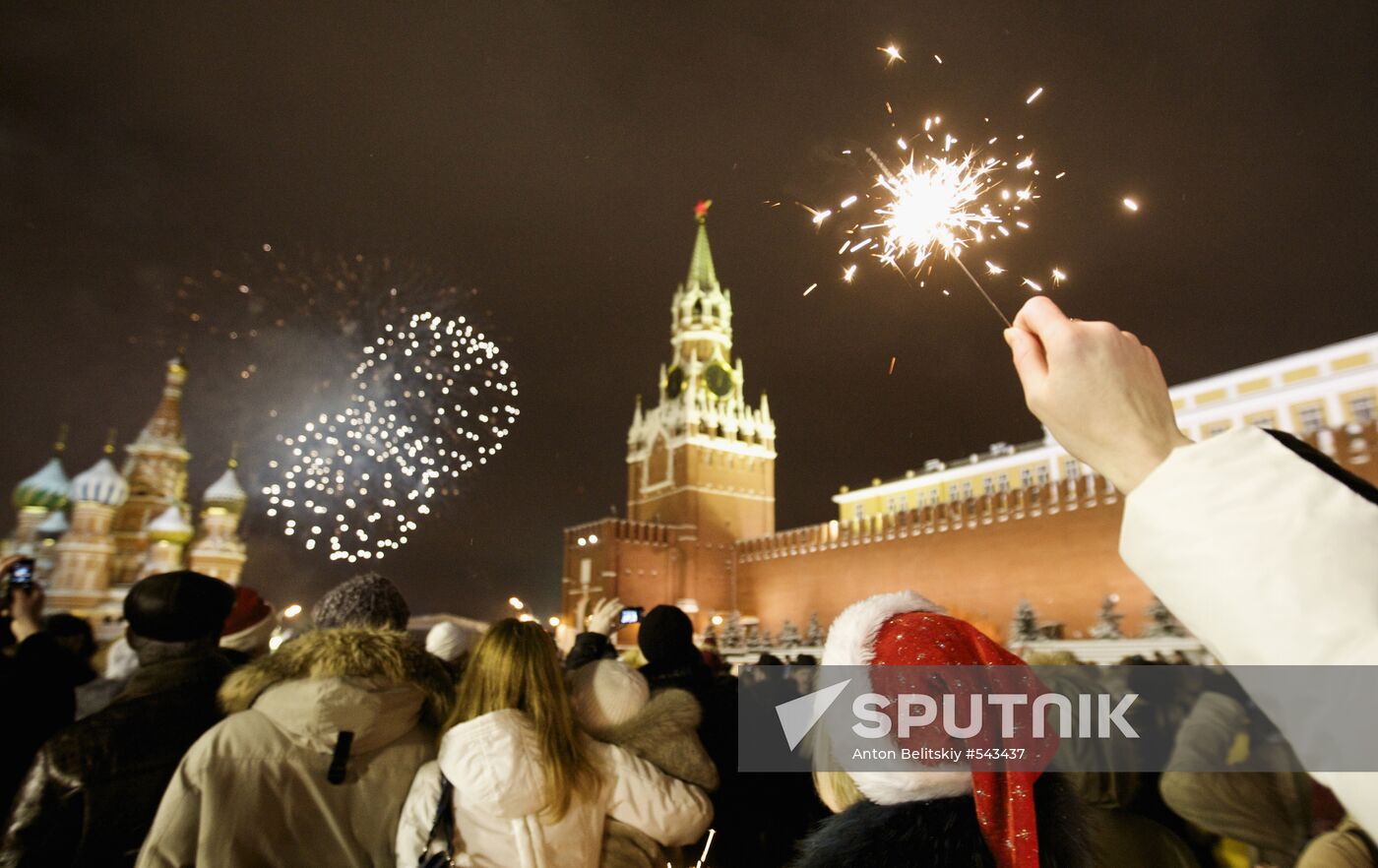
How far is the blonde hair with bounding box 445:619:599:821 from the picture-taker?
1905 millimetres

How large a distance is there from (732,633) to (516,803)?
26294 mm

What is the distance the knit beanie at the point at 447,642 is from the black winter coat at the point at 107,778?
3.85 ft

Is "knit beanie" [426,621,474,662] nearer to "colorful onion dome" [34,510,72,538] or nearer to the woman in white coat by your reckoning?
the woman in white coat

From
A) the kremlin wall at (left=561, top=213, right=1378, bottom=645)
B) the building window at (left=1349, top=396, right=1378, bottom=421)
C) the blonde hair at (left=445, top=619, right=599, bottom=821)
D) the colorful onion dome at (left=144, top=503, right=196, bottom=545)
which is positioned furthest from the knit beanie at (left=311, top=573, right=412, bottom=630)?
the colorful onion dome at (left=144, top=503, right=196, bottom=545)

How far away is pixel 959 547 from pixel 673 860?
2151cm

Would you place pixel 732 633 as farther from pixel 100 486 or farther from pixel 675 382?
pixel 100 486

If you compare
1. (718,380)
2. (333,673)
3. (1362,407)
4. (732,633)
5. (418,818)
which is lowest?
(418,818)

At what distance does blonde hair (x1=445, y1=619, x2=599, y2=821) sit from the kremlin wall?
477 inches

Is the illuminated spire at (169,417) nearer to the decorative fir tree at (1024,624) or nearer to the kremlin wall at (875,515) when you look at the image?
the kremlin wall at (875,515)

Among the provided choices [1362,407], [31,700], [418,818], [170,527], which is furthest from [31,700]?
[170,527]

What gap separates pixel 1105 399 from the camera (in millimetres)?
746

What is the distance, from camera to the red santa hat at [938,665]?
1.27 meters

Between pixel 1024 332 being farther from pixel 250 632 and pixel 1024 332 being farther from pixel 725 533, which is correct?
pixel 725 533

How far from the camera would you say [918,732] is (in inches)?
52.6
